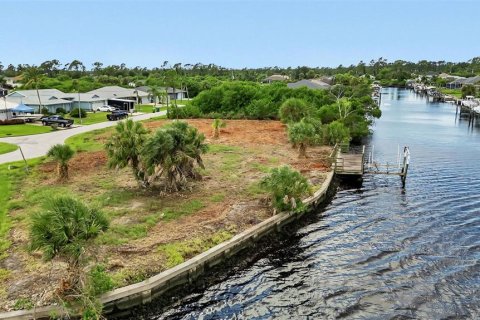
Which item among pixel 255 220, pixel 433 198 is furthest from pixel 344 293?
pixel 433 198

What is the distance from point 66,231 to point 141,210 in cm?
1008

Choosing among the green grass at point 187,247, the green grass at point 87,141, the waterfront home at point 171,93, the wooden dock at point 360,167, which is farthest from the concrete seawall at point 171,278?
the waterfront home at point 171,93

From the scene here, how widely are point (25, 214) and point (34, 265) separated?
7028 mm

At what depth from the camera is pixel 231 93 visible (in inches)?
2953

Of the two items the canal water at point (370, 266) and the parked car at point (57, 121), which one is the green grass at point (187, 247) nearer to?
the canal water at point (370, 266)

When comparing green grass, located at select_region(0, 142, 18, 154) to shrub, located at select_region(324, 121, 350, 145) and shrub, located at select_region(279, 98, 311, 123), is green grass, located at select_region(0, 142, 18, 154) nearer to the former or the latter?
shrub, located at select_region(279, 98, 311, 123)

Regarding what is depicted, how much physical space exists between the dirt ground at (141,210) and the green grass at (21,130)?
18299 millimetres

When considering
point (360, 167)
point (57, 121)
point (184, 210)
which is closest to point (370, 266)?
point (184, 210)

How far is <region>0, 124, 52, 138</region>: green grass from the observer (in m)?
52.9

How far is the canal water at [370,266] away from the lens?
16.5 meters

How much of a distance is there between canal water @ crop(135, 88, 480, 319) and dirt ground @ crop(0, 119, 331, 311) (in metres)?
2.75

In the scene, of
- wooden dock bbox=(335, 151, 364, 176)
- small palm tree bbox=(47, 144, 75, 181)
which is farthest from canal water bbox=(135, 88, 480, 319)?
small palm tree bbox=(47, 144, 75, 181)

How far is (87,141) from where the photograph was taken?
48188mm

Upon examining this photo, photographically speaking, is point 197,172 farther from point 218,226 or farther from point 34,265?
point 34,265
